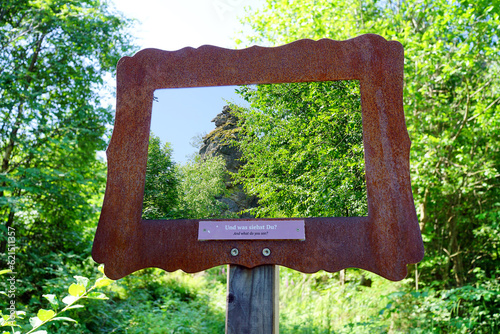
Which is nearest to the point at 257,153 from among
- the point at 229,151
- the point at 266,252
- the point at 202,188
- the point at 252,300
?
the point at 229,151

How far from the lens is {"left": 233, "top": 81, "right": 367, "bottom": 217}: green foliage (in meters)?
1.58

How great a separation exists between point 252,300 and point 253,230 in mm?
268

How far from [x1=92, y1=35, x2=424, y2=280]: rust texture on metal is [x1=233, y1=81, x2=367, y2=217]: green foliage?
0.04 m

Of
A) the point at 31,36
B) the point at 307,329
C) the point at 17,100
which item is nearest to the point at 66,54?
the point at 31,36

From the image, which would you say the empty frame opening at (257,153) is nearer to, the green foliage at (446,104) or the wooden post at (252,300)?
the wooden post at (252,300)

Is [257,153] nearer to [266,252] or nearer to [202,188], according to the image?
[202,188]

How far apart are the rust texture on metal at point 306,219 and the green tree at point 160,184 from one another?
3 centimetres

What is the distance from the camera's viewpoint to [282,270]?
645cm

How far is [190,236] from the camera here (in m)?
1.59

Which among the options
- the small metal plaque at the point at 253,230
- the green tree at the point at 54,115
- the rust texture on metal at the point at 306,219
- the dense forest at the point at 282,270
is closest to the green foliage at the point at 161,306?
the dense forest at the point at 282,270

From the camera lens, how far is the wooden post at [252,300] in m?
1.55

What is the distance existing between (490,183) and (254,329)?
5043 millimetres

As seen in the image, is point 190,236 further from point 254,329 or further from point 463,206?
point 463,206

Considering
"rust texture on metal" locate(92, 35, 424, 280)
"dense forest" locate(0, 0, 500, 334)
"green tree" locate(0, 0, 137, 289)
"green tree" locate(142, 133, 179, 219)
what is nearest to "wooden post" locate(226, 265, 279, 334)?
"rust texture on metal" locate(92, 35, 424, 280)
